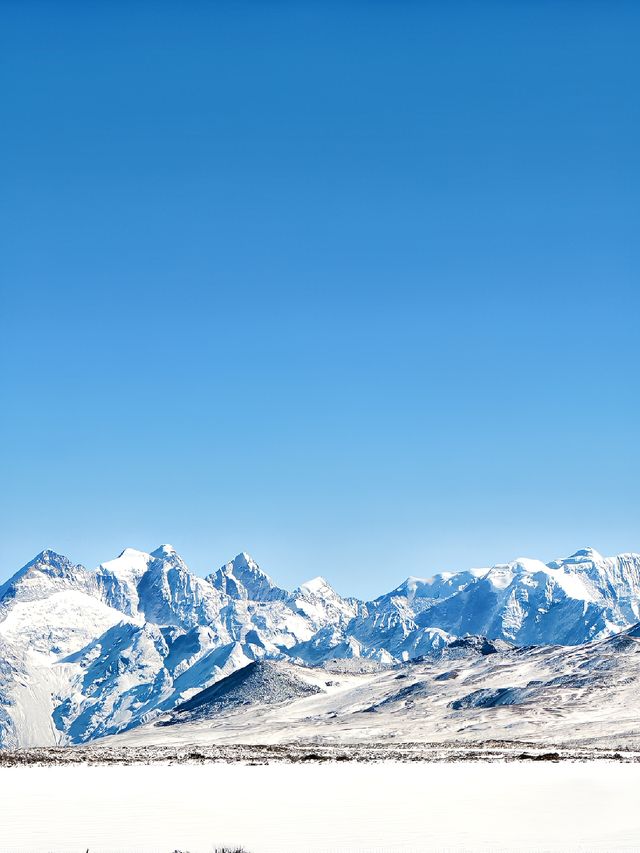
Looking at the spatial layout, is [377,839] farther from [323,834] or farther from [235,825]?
[235,825]

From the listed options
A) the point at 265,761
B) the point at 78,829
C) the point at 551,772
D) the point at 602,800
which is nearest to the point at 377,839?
the point at 78,829

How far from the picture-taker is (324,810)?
39.3 m

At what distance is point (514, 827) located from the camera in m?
33.9

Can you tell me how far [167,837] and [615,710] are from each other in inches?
6430

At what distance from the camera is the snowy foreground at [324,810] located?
30281 mm

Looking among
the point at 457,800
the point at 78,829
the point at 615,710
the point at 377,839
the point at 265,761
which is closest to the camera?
the point at 377,839

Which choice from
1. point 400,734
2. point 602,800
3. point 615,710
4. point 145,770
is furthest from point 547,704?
point 602,800

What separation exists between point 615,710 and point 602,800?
476ft

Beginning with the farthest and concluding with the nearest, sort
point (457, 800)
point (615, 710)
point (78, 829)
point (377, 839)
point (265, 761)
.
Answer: point (615, 710), point (265, 761), point (457, 800), point (78, 829), point (377, 839)

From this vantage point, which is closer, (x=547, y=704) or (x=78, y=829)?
(x=78, y=829)

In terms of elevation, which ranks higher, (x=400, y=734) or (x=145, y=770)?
(x=145, y=770)

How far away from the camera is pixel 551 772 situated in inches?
2452

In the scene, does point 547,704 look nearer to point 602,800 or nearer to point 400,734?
point 400,734

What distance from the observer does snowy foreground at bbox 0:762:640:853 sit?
30281 mm
